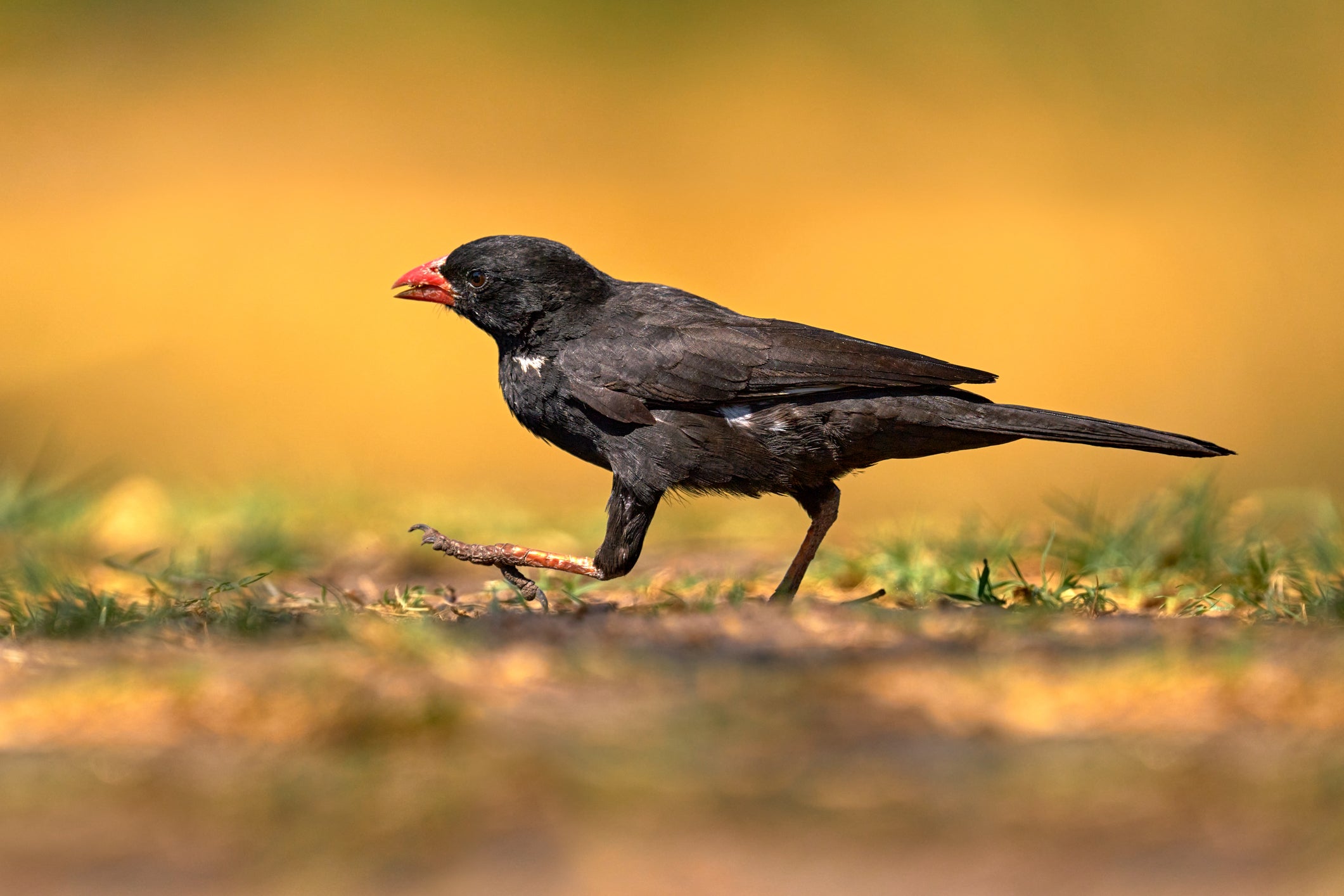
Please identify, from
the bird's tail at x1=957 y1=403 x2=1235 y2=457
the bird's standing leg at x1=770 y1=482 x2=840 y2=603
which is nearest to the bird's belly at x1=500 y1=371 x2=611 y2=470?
the bird's standing leg at x1=770 y1=482 x2=840 y2=603

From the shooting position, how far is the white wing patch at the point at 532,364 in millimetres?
5004

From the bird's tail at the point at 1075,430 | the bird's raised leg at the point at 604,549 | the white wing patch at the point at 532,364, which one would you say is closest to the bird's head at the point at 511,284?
the white wing patch at the point at 532,364

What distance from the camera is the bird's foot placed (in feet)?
15.7

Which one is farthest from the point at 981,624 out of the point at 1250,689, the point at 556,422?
the point at 556,422

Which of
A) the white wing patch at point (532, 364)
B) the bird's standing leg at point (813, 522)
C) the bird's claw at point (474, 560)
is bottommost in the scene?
the bird's claw at point (474, 560)

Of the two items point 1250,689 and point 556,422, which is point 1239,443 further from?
point 1250,689

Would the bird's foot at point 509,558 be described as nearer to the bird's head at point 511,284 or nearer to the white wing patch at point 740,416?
the white wing patch at point 740,416

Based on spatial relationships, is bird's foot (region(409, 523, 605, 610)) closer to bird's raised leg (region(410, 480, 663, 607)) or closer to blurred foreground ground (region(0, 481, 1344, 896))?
bird's raised leg (region(410, 480, 663, 607))

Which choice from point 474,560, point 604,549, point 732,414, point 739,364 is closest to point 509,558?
point 474,560

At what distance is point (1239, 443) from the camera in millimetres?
10953

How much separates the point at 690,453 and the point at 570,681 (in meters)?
1.90

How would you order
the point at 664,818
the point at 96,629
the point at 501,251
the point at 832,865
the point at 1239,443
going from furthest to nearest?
the point at 1239,443, the point at 501,251, the point at 96,629, the point at 664,818, the point at 832,865

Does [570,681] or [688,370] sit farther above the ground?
[688,370]

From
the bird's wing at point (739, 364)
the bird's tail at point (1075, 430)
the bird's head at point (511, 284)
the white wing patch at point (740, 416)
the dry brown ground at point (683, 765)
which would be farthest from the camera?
the bird's head at point (511, 284)
